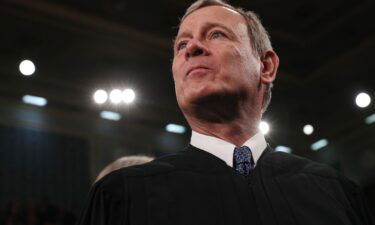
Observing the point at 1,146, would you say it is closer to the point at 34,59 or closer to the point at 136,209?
the point at 34,59

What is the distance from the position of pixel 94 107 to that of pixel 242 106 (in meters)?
6.97

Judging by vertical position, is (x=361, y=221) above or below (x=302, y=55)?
below

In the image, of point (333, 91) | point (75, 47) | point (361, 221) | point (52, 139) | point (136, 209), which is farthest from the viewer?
point (333, 91)

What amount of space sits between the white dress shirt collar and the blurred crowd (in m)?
6.50

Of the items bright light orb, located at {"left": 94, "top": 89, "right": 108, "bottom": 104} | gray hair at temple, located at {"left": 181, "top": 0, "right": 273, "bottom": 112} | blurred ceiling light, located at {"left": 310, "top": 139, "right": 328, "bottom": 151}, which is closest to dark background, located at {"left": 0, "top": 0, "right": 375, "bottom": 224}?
bright light orb, located at {"left": 94, "top": 89, "right": 108, "bottom": 104}

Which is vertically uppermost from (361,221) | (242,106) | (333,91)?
(333,91)

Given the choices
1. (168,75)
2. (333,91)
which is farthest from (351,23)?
(168,75)

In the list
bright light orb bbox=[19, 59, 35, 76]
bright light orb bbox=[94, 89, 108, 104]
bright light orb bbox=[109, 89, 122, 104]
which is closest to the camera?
bright light orb bbox=[19, 59, 35, 76]

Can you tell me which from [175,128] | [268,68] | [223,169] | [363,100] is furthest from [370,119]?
[223,169]

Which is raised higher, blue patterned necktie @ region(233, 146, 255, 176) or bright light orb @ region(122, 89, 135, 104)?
bright light orb @ region(122, 89, 135, 104)

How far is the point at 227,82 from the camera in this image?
1878mm

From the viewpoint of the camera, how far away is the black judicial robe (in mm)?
1558

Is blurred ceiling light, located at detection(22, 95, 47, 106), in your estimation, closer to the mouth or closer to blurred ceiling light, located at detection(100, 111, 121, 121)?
blurred ceiling light, located at detection(100, 111, 121, 121)

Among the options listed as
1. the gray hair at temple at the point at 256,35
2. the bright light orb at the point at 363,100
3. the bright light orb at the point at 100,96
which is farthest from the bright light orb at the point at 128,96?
the gray hair at temple at the point at 256,35
